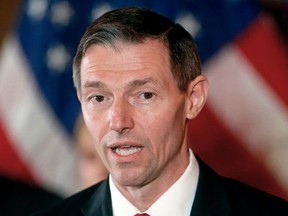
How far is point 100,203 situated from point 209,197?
0.29m

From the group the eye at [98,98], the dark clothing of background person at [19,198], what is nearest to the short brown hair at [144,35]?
the eye at [98,98]

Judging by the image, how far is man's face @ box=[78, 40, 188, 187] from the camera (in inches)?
80.8

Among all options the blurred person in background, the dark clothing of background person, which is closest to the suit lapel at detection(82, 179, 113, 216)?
the blurred person in background

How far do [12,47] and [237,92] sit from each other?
967 millimetres

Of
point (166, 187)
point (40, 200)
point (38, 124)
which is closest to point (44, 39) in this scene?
point (38, 124)

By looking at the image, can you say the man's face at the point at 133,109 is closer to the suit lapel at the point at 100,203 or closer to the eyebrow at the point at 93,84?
the eyebrow at the point at 93,84

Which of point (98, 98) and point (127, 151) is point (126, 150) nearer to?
point (127, 151)

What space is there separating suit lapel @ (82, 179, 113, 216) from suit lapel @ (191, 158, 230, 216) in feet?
0.75

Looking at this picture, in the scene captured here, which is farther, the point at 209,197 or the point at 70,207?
the point at 70,207

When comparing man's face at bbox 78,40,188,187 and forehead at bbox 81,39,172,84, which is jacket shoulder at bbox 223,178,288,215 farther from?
forehead at bbox 81,39,172,84

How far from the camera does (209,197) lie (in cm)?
216

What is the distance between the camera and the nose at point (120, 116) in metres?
2.01

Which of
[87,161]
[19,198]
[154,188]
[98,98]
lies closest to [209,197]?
[154,188]

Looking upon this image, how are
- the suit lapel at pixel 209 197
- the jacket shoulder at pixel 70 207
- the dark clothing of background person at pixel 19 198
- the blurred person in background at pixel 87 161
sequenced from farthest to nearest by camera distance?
the dark clothing of background person at pixel 19 198 < the blurred person in background at pixel 87 161 < the jacket shoulder at pixel 70 207 < the suit lapel at pixel 209 197
